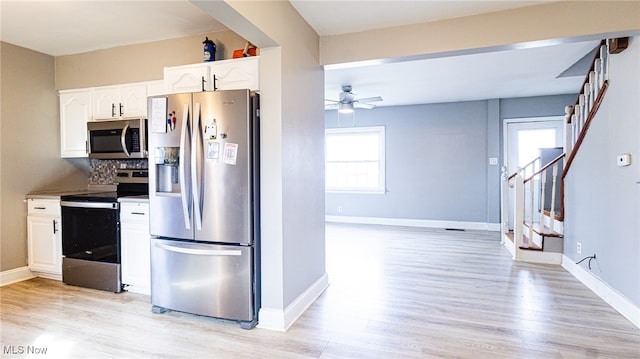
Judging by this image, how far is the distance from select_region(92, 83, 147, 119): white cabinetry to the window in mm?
4494

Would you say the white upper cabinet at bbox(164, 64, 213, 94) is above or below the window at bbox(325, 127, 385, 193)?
above

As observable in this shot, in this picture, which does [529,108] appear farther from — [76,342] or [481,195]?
[76,342]

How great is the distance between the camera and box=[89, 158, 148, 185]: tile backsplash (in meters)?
3.91

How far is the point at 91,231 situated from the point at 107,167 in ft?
3.68

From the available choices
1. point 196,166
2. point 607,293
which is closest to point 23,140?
point 196,166

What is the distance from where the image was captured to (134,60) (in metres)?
3.56

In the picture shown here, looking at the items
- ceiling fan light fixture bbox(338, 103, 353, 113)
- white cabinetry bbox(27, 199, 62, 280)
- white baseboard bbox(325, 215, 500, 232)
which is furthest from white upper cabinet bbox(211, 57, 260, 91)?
white baseboard bbox(325, 215, 500, 232)

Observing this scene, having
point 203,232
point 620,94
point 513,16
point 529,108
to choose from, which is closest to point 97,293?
point 203,232

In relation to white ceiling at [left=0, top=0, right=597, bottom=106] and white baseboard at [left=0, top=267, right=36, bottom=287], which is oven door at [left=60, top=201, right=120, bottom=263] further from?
white ceiling at [left=0, top=0, right=597, bottom=106]

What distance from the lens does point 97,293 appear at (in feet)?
10.4

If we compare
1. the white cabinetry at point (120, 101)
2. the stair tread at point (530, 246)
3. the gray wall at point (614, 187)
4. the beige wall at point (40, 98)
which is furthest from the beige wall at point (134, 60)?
the stair tread at point (530, 246)

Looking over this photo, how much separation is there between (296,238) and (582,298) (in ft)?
8.73

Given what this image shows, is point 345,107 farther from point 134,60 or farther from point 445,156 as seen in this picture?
point 134,60

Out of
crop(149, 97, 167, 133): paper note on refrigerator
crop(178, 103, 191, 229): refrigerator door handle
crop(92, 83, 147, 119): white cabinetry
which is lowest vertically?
crop(178, 103, 191, 229): refrigerator door handle
